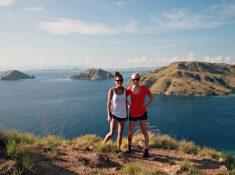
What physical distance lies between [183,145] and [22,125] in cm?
6771

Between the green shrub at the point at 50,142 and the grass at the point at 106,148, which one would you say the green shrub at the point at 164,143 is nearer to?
the grass at the point at 106,148

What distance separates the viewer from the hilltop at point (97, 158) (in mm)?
7121

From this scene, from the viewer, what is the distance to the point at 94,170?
25.0ft

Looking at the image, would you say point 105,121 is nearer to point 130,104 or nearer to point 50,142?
point 50,142

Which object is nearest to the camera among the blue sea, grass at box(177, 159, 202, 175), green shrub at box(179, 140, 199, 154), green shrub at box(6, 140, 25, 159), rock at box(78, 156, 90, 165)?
green shrub at box(6, 140, 25, 159)

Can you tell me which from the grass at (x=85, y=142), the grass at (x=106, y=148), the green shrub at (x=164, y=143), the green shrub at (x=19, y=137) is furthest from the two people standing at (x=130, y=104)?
the green shrub at (x=19, y=137)

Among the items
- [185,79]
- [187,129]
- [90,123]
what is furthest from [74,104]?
[185,79]

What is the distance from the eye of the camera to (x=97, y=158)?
28.1ft

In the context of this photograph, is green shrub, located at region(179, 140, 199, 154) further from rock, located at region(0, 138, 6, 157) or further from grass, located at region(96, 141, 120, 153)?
rock, located at region(0, 138, 6, 157)

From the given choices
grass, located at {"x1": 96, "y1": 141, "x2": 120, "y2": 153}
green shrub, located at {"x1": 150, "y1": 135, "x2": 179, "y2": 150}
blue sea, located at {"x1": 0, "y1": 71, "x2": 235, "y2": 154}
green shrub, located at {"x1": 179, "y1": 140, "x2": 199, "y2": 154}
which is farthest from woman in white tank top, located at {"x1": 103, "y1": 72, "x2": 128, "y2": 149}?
blue sea, located at {"x1": 0, "y1": 71, "x2": 235, "y2": 154}

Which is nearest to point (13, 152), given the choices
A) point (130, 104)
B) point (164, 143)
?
point (130, 104)

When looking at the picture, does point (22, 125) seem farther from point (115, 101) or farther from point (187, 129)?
point (115, 101)

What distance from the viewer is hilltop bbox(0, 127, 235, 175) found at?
7.12 meters

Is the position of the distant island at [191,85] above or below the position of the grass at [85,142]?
below
